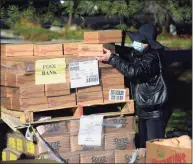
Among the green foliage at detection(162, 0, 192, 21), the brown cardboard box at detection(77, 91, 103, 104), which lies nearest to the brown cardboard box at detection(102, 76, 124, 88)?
the brown cardboard box at detection(77, 91, 103, 104)

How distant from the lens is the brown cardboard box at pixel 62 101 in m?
6.45

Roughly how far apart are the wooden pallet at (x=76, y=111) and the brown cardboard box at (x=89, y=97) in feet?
0.15

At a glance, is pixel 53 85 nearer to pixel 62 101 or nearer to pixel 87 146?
pixel 62 101

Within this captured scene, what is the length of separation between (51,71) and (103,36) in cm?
67

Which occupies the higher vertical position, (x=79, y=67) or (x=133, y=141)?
(x=79, y=67)

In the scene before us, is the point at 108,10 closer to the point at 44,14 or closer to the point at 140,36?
the point at 44,14

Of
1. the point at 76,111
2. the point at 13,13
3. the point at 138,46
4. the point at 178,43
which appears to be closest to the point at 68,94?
the point at 76,111

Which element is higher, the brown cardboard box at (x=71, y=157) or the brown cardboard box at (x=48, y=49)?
the brown cardboard box at (x=48, y=49)

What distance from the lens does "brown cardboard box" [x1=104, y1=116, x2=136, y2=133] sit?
21.4 ft

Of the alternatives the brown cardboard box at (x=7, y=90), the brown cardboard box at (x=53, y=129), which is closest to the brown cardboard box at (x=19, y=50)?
the brown cardboard box at (x=7, y=90)

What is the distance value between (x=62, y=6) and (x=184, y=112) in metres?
5.10

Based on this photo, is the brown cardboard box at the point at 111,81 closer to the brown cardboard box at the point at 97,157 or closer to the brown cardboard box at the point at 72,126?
the brown cardboard box at the point at 72,126

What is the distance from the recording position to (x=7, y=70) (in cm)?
659

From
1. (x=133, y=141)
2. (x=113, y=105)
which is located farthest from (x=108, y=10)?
(x=133, y=141)
